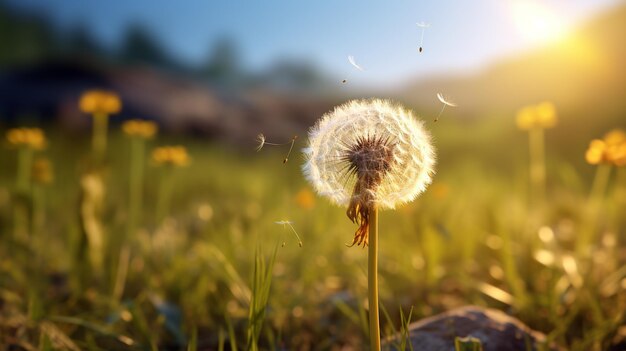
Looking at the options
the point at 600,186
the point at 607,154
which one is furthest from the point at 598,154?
the point at 600,186

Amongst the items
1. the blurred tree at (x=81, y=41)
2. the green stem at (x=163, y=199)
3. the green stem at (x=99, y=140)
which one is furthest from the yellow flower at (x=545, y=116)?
the blurred tree at (x=81, y=41)

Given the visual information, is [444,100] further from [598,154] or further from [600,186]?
[600,186]

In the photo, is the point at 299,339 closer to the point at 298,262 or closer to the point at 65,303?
the point at 298,262

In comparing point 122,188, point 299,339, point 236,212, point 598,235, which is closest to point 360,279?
point 299,339

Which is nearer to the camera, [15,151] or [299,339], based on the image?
[299,339]

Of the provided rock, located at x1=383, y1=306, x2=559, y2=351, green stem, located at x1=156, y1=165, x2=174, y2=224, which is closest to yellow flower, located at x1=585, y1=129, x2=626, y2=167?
rock, located at x1=383, y1=306, x2=559, y2=351

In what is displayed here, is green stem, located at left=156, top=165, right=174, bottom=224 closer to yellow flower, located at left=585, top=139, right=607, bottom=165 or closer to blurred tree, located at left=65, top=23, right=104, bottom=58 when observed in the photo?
yellow flower, located at left=585, top=139, right=607, bottom=165
